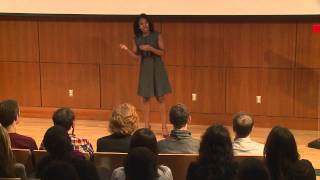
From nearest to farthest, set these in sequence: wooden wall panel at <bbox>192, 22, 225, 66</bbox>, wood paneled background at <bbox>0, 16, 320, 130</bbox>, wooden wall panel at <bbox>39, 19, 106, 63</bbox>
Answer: wood paneled background at <bbox>0, 16, 320, 130</bbox> → wooden wall panel at <bbox>192, 22, 225, 66</bbox> → wooden wall panel at <bbox>39, 19, 106, 63</bbox>

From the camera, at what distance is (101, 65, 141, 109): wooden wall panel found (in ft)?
23.6

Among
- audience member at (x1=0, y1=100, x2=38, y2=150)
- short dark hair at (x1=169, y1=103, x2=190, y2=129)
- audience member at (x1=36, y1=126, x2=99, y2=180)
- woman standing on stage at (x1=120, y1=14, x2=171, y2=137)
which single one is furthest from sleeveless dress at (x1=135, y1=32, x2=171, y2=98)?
audience member at (x1=36, y1=126, x2=99, y2=180)

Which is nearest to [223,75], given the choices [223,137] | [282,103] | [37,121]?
[282,103]

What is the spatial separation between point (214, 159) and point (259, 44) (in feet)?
12.8

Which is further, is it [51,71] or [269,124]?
[51,71]

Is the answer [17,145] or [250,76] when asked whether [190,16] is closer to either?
[250,76]

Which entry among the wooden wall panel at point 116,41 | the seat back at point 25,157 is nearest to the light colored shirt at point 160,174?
the seat back at point 25,157

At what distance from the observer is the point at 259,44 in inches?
265

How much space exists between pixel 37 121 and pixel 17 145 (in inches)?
136

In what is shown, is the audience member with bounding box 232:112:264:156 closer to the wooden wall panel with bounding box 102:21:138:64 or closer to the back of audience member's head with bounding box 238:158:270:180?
the back of audience member's head with bounding box 238:158:270:180

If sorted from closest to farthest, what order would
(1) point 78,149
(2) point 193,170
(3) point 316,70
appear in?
1. (2) point 193,170
2. (1) point 78,149
3. (3) point 316,70

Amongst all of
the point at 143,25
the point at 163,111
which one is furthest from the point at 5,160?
the point at 163,111

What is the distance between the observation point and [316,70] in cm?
662

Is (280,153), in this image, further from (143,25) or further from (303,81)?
(303,81)
